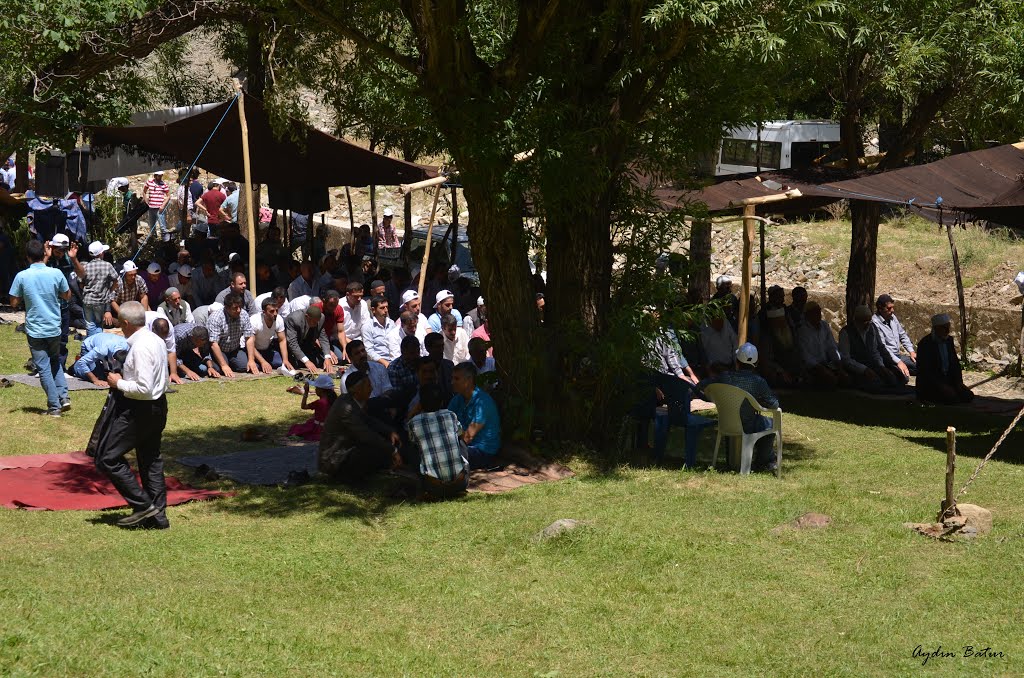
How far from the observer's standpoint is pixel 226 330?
13703 mm

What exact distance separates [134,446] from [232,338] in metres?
6.14

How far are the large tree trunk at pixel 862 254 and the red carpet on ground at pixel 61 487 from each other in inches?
406

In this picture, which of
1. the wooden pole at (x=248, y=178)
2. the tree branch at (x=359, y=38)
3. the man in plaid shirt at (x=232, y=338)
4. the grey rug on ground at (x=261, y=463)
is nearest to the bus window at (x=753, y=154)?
the wooden pole at (x=248, y=178)

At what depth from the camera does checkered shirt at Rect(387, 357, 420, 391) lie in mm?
10539

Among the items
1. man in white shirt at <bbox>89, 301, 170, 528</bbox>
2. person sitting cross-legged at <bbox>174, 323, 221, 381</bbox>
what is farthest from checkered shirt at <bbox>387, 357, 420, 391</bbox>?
person sitting cross-legged at <bbox>174, 323, 221, 381</bbox>

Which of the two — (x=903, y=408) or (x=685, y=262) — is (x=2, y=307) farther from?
(x=903, y=408)

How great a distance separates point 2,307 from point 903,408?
1255 centimetres

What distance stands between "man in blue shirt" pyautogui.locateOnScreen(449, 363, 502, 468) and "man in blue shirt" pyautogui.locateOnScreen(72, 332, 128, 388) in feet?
15.3

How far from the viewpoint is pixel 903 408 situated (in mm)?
13203

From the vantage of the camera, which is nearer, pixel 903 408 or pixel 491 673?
pixel 491 673

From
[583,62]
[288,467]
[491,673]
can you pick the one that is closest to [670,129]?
[583,62]

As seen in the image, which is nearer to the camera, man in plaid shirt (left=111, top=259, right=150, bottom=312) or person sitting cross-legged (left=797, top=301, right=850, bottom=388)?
man in plaid shirt (left=111, top=259, right=150, bottom=312)

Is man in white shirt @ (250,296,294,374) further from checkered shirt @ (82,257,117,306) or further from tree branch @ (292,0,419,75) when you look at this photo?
tree branch @ (292,0,419,75)

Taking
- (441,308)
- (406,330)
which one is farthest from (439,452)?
(441,308)
